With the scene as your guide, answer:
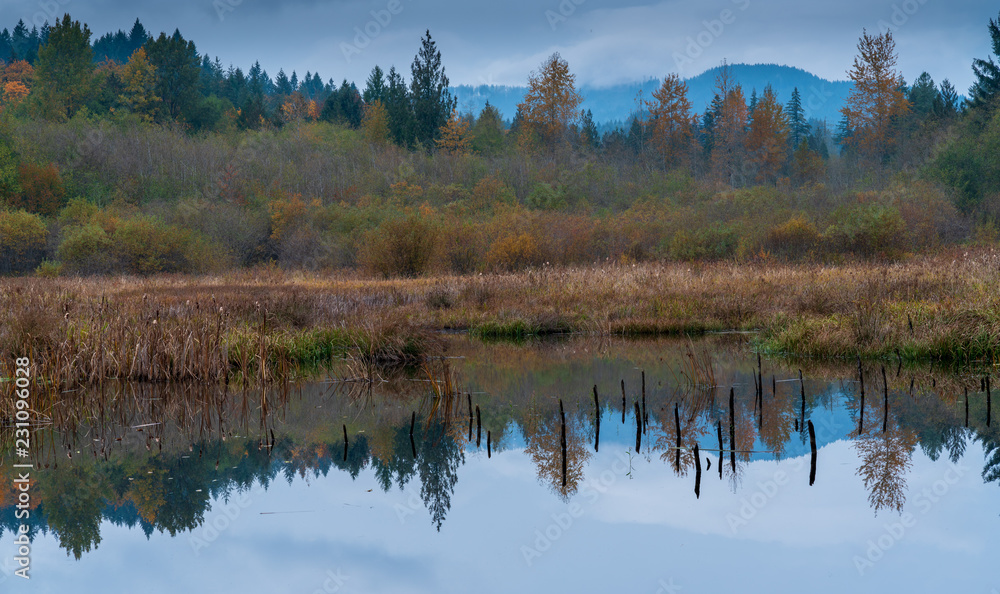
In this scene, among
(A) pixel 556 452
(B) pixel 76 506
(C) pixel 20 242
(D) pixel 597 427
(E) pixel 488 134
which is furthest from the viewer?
(E) pixel 488 134

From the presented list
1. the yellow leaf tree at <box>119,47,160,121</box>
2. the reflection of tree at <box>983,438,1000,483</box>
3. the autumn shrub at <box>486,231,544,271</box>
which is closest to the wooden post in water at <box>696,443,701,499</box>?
the reflection of tree at <box>983,438,1000,483</box>

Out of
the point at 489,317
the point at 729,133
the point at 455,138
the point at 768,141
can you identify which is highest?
the point at 455,138

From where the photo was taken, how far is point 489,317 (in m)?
18.1

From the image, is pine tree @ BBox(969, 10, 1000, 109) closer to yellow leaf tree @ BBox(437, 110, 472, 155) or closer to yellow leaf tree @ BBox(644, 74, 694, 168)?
yellow leaf tree @ BBox(644, 74, 694, 168)

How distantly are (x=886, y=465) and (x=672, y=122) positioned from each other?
58616mm

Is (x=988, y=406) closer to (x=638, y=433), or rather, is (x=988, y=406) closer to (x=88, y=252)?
(x=638, y=433)

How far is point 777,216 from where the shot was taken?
35.4m

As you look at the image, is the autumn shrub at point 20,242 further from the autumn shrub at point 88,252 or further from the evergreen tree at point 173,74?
the evergreen tree at point 173,74

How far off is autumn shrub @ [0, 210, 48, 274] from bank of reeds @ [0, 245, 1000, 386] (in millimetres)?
18314

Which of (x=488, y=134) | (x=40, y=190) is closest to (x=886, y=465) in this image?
(x=40, y=190)

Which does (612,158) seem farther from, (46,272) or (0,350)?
(0,350)

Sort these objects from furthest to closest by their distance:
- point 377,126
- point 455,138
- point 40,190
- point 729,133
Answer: point 377,126, point 455,138, point 729,133, point 40,190

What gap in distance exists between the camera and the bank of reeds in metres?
10.6

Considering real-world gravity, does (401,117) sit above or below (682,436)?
above
